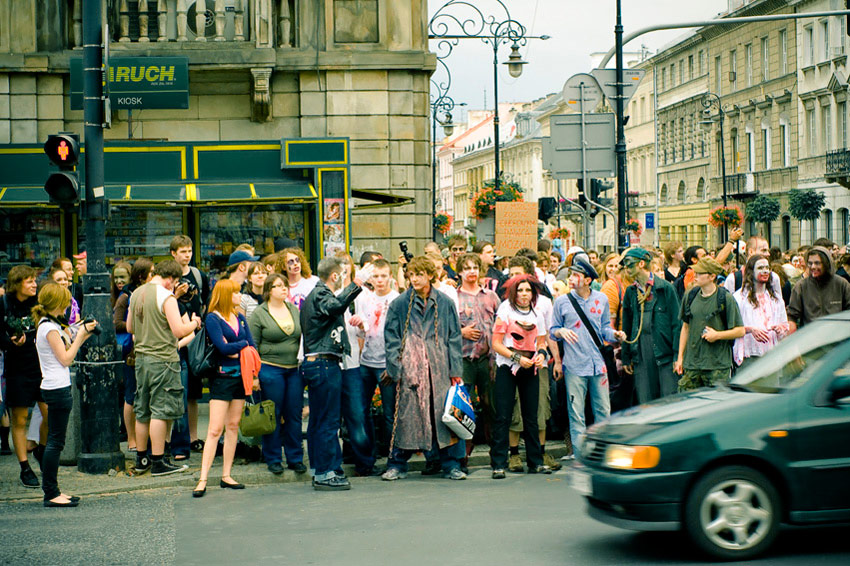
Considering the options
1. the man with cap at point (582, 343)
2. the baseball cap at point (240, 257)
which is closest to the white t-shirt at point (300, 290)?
the baseball cap at point (240, 257)

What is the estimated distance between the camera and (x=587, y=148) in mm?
17375

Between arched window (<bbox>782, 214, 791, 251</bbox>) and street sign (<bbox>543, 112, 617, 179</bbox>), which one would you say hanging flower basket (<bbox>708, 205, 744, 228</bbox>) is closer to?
arched window (<bbox>782, 214, 791, 251</bbox>)

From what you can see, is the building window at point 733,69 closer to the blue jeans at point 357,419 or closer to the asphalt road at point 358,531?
the blue jeans at point 357,419

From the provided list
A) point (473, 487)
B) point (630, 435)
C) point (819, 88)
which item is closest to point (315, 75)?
point (473, 487)

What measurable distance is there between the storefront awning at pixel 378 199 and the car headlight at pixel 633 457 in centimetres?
1178

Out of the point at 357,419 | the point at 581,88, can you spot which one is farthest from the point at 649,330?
the point at 581,88

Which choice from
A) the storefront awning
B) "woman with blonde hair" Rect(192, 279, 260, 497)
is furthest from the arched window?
"woman with blonde hair" Rect(192, 279, 260, 497)

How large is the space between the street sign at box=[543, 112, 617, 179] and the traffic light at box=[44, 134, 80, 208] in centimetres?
809

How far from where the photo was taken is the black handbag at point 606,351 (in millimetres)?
11133

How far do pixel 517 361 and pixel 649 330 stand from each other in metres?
1.87

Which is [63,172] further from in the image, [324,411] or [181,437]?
[324,411]

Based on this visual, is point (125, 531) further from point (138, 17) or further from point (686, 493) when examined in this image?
point (138, 17)

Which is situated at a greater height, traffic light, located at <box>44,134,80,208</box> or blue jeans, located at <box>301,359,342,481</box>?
traffic light, located at <box>44,134,80,208</box>

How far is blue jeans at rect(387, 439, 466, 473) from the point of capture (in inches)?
427
